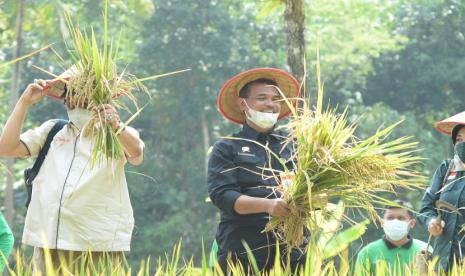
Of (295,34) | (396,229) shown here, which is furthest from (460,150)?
(295,34)

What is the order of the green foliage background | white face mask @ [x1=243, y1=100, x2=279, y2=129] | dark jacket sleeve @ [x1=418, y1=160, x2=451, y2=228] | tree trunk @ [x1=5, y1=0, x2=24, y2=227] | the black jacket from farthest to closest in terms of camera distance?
the green foliage background, tree trunk @ [x1=5, y1=0, x2=24, y2=227], dark jacket sleeve @ [x1=418, y1=160, x2=451, y2=228], white face mask @ [x1=243, y1=100, x2=279, y2=129], the black jacket

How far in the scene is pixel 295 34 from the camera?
28.4 ft

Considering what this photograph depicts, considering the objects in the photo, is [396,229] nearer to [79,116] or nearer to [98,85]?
[79,116]

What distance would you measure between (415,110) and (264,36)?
5.43m

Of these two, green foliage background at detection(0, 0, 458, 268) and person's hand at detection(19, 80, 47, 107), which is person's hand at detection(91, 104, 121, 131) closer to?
person's hand at detection(19, 80, 47, 107)

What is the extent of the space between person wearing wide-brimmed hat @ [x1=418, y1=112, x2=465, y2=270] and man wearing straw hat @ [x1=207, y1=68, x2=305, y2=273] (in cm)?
102

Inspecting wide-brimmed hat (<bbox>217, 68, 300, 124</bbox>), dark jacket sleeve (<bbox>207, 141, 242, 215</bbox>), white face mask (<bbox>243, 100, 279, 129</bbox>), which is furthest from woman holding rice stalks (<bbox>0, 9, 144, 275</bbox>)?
wide-brimmed hat (<bbox>217, 68, 300, 124</bbox>)

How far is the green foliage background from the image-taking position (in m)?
35.4

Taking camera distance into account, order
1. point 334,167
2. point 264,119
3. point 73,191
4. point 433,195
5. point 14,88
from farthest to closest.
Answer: point 14,88
point 433,195
point 264,119
point 73,191
point 334,167

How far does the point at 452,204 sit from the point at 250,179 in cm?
132

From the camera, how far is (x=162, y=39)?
36.8m

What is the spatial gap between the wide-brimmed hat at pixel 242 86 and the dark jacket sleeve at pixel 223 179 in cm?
44

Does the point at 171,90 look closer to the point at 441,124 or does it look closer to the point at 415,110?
the point at 415,110

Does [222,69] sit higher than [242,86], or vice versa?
[222,69]
